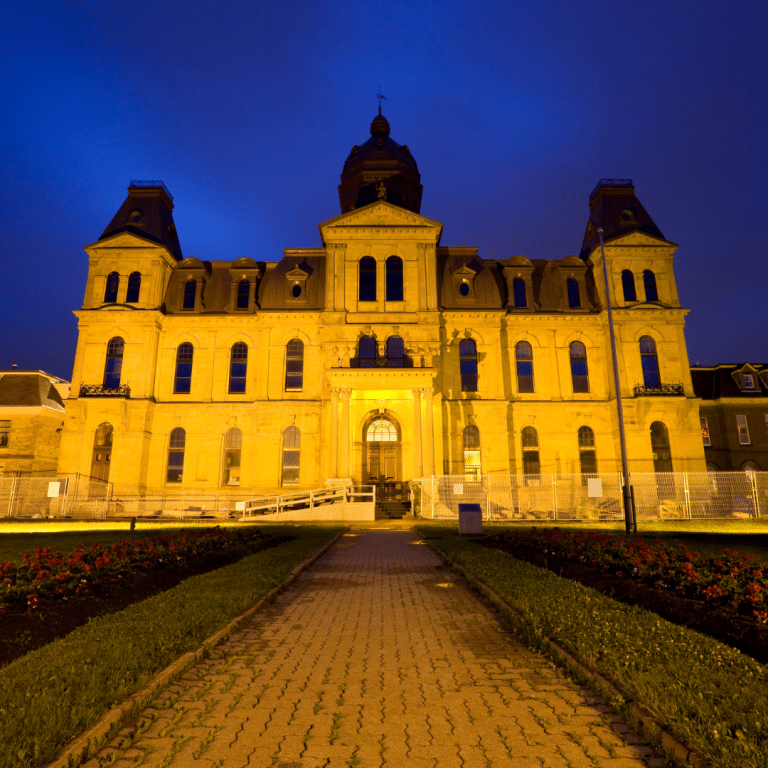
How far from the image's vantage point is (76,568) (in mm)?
8656

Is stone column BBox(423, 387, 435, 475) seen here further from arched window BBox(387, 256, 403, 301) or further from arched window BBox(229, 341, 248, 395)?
arched window BBox(229, 341, 248, 395)

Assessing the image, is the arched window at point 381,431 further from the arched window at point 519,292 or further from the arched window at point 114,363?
the arched window at point 114,363

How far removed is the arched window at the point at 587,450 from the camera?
35469 millimetres

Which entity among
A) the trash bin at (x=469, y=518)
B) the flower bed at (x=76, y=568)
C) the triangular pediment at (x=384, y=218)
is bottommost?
the flower bed at (x=76, y=568)

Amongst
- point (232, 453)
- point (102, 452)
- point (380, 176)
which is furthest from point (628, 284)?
point (102, 452)

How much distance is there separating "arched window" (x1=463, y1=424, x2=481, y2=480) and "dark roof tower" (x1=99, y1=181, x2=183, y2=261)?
2397 centimetres

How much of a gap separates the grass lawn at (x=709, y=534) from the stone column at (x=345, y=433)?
571 centimetres

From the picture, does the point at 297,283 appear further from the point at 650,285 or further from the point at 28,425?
the point at 650,285

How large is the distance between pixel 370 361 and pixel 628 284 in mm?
18066

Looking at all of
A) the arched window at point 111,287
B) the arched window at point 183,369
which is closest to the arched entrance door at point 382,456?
the arched window at point 183,369

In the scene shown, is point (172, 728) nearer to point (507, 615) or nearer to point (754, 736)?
point (754, 736)

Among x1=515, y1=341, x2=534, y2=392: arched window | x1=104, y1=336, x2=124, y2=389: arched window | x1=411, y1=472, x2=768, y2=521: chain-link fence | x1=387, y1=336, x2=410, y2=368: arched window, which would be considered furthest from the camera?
x1=515, y1=341, x2=534, y2=392: arched window

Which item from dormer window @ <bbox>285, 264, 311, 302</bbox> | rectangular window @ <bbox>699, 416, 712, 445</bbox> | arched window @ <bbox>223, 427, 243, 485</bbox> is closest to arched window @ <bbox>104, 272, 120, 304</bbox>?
dormer window @ <bbox>285, 264, 311, 302</bbox>

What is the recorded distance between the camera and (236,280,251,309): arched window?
3762 centimetres
